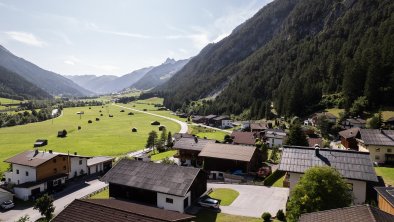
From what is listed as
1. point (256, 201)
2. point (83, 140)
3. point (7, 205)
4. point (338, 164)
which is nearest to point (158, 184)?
point (256, 201)

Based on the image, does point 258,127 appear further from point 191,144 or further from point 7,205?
point 7,205

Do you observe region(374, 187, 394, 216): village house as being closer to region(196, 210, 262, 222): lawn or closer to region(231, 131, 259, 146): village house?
region(196, 210, 262, 222): lawn

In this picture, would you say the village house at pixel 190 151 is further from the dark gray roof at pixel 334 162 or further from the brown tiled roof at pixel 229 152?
the dark gray roof at pixel 334 162

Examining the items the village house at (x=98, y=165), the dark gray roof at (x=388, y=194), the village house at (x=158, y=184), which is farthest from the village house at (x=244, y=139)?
the dark gray roof at (x=388, y=194)

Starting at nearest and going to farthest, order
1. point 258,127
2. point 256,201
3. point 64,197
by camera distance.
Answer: point 256,201 → point 64,197 → point 258,127

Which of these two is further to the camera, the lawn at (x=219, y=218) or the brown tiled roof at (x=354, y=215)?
the lawn at (x=219, y=218)
